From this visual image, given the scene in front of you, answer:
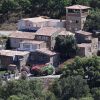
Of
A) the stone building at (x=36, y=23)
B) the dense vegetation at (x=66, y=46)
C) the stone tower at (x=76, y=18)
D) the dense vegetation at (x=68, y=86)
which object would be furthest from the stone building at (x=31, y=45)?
the dense vegetation at (x=68, y=86)

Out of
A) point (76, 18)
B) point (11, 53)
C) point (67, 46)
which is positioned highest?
point (76, 18)

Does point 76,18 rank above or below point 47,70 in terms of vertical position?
above

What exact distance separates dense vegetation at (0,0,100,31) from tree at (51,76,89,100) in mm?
10445

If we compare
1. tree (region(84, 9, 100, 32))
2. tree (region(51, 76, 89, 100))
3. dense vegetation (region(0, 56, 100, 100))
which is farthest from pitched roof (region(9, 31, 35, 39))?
tree (region(51, 76, 89, 100))

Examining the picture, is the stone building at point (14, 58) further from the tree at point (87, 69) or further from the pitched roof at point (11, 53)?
the tree at point (87, 69)

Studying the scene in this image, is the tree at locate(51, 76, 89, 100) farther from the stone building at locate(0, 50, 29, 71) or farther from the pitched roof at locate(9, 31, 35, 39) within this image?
the pitched roof at locate(9, 31, 35, 39)

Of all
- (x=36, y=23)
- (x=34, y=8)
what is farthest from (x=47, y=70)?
(x=34, y=8)

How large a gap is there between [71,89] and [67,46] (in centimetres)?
580

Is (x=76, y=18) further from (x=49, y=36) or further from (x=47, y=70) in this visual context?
(x=47, y=70)

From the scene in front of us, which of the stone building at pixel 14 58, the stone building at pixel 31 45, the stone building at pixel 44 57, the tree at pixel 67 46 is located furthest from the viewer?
the stone building at pixel 31 45

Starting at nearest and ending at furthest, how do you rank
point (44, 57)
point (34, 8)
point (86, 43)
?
→ 1. point (44, 57)
2. point (86, 43)
3. point (34, 8)

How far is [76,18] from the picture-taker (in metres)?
45.8

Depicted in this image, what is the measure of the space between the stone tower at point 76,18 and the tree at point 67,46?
7.73 ft

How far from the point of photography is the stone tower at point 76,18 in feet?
150
